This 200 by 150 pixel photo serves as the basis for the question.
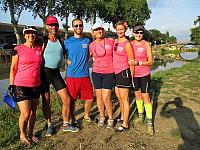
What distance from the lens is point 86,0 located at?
39.8m

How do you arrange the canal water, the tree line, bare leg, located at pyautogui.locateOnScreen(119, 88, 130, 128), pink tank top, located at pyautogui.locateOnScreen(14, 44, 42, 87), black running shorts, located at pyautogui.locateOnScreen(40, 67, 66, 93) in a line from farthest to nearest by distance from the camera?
1. the tree line
2. the canal water
3. bare leg, located at pyautogui.locateOnScreen(119, 88, 130, 128)
4. black running shorts, located at pyautogui.locateOnScreen(40, 67, 66, 93)
5. pink tank top, located at pyautogui.locateOnScreen(14, 44, 42, 87)

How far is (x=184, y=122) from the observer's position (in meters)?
6.26

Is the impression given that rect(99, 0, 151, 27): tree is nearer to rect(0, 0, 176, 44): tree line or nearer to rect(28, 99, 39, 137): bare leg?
rect(0, 0, 176, 44): tree line

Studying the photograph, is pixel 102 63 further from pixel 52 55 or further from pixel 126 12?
pixel 126 12

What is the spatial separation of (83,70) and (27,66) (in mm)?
1227

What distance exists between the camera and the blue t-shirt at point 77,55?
17.8ft

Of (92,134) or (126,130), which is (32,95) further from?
(126,130)

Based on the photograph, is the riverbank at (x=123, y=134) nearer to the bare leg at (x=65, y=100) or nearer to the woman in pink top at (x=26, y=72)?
the bare leg at (x=65, y=100)

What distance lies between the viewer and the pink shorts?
559 centimetres

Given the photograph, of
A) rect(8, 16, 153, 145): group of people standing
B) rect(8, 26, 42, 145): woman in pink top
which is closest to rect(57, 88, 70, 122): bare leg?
rect(8, 16, 153, 145): group of people standing

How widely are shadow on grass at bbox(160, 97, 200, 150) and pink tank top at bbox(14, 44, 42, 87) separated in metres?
2.62

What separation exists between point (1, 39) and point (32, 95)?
39.4 m

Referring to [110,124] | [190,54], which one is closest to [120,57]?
[110,124]

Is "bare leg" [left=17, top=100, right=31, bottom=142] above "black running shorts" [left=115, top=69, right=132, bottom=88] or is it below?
below
